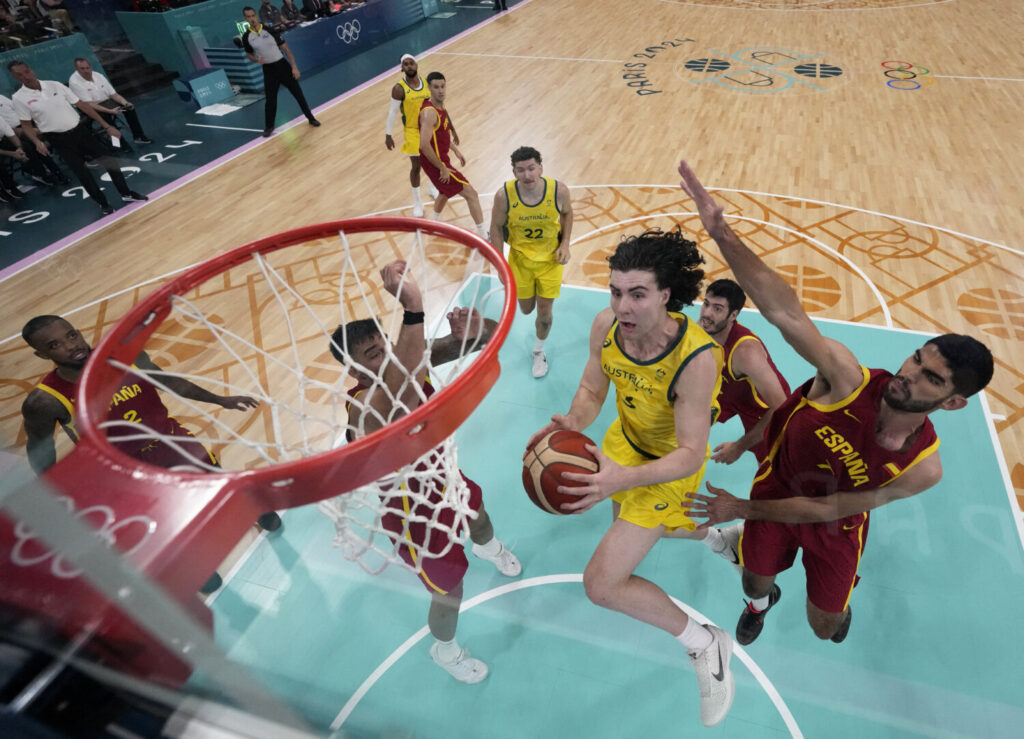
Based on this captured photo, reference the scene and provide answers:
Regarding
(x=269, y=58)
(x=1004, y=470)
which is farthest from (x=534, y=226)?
(x=269, y=58)

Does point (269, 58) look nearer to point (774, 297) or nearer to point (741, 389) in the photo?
point (741, 389)

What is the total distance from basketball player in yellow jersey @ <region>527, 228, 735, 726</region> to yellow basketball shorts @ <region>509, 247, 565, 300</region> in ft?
A: 4.80

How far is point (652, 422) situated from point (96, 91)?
8867 mm

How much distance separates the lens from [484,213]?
6250 mm

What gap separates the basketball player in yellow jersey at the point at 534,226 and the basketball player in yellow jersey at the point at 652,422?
145 cm

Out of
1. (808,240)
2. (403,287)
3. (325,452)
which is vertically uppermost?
(325,452)

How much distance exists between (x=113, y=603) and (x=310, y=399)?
3.24 meters

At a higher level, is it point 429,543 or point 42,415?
point 42,415

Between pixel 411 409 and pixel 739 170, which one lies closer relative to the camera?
pixel 411 409

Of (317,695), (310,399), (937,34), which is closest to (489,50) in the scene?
(937,34)

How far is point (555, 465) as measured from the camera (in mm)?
2193

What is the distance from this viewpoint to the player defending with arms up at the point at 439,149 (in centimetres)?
536

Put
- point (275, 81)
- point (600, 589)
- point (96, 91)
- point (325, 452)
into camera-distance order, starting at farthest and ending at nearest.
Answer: point (275, 81) < point (96, 91) < point (600, 589) < point (325, 452)

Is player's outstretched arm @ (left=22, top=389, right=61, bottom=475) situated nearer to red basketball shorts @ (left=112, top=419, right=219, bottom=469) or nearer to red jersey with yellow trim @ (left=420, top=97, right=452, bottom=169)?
red basketball shorts @ (left=112, top=419, right=219, bottom=469)
